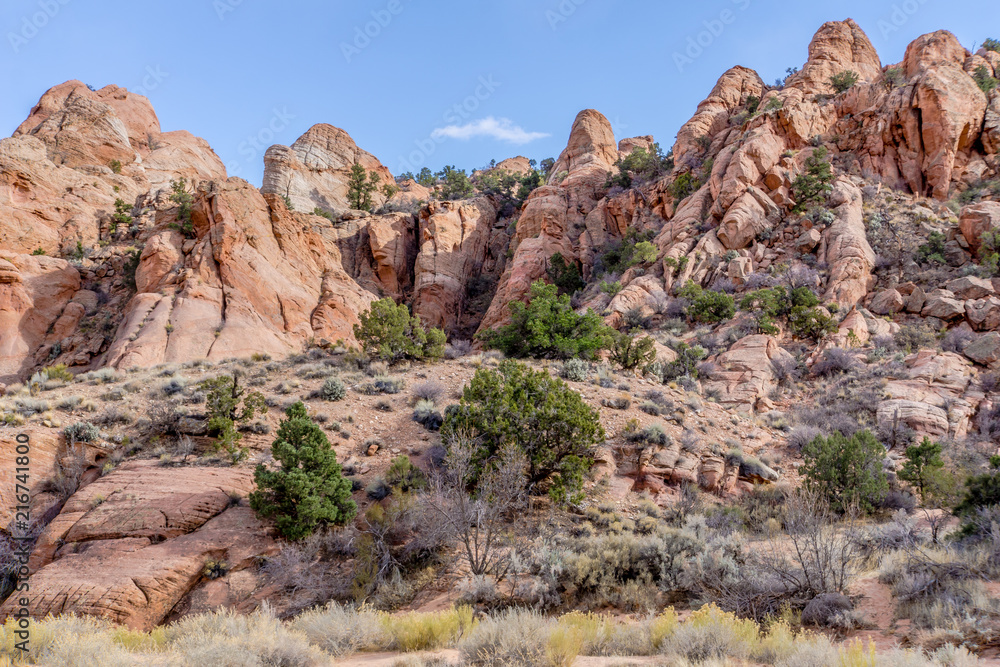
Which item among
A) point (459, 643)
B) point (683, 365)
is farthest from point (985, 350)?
point (459, 643)

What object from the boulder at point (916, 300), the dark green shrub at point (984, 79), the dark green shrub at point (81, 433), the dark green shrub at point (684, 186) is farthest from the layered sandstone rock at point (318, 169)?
the dark green shrub at point (984, 79)

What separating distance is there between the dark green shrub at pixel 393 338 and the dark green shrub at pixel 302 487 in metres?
8.05

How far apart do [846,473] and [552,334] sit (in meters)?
11.2

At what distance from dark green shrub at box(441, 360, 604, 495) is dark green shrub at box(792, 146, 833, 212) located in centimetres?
2526

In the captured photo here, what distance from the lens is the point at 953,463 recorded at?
44.9 ft

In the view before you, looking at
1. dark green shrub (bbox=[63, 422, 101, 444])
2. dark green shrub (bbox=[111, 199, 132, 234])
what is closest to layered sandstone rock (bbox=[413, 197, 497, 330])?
dark green shrub (bbox=[111, 199, 132, 234])

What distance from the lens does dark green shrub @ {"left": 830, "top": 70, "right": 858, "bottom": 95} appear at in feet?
121

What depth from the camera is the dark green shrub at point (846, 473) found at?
37.7 ft

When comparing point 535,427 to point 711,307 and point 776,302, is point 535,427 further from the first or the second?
point 776,302

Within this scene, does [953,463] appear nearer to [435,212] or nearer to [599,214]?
[599,214]

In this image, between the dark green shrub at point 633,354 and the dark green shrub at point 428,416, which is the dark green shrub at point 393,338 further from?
the dark green shrub at point 633,354

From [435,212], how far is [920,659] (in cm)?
4087

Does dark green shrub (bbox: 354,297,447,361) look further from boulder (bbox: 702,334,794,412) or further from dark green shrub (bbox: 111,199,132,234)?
→ dark green shrub (bbox: 111,199,132,234)

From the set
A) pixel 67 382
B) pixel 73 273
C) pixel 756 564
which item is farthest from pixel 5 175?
pixel 756 564
